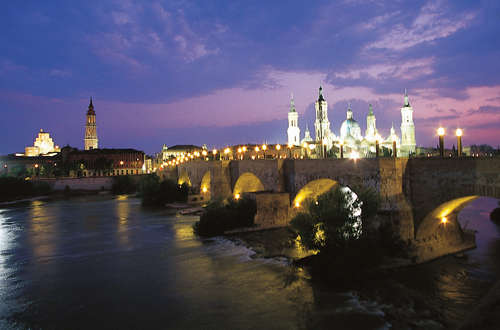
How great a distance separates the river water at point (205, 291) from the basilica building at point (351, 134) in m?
37.8

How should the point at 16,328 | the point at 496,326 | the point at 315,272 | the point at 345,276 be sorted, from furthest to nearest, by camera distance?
the point at 315,272 → the point at 345,276 → the point at 16,328 → the point at 496,326

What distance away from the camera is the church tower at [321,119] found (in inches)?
3318

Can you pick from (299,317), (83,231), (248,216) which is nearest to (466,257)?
(299,317)

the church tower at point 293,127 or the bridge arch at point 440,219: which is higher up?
the church tower at point 293,127

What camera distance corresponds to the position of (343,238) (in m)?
14.8

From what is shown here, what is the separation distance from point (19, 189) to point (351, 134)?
6004 cm

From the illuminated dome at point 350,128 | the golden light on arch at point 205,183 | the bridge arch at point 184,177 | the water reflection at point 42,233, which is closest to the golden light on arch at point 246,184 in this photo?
the golden light on arch at point 205,183

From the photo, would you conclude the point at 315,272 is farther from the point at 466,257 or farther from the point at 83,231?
the point at 83,231

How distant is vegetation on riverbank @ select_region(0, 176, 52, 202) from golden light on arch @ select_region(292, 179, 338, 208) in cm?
4625

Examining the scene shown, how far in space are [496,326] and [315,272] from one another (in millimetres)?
8476

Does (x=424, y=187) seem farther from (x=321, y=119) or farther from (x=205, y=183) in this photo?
(x=321, y=119)

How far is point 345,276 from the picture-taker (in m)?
14.1

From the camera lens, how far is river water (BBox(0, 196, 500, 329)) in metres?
11.7

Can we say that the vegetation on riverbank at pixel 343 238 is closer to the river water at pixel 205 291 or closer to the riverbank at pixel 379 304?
the riverbank at pixel 379 304
